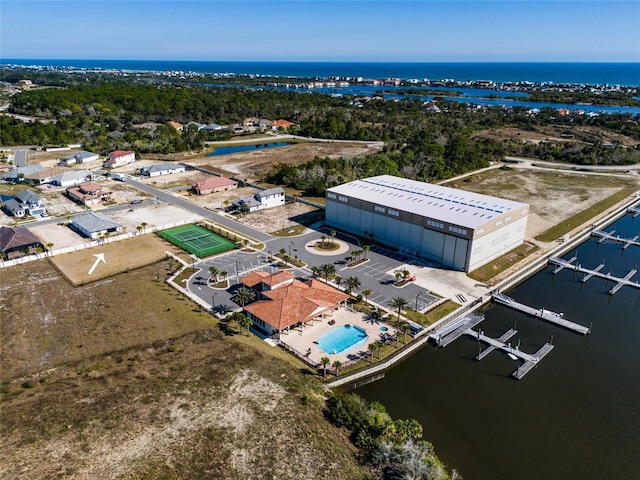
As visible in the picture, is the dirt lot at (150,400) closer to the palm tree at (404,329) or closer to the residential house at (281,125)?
the palm tree at (404,329)

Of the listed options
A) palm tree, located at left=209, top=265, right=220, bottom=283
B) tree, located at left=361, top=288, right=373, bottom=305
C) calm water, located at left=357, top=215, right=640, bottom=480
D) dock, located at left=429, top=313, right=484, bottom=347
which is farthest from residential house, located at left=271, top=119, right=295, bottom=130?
dock, located at left=429, top=313, right=484, bottom=347

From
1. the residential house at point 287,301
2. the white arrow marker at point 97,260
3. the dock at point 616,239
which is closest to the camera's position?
the residential house at point 287,301

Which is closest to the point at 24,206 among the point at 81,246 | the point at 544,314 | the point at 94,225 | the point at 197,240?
the point at 94,225

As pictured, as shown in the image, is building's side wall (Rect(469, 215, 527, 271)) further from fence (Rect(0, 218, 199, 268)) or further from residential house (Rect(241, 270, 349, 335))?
fence (Rect(0, 218, 199, 268))

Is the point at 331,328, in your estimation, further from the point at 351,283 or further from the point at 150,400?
the point at 150,400

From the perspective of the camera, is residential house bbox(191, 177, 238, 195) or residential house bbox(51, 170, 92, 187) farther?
residential house bbox(51, 170, 92, 187)

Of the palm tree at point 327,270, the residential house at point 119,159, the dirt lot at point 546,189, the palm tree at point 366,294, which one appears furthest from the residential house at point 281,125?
the palm tree at point 366,294

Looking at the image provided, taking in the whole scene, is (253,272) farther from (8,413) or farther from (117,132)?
(117,132)
